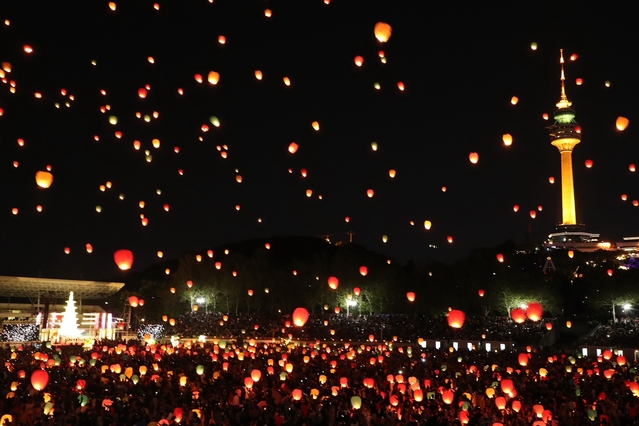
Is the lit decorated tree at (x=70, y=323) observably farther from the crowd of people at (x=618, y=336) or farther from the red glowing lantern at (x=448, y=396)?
the red glowing lantern at (x=448, y=396)

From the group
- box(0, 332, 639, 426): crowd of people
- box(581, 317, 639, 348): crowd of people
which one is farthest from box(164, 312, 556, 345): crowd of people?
box(0, 332, 639, 426): crowd of people

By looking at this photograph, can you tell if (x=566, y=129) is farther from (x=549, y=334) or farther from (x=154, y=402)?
(x=154, y=402)

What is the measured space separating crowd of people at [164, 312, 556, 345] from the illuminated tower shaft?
78.9m

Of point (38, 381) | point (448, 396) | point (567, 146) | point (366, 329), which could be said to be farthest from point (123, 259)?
point (567, 146)

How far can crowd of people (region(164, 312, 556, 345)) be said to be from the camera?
3966 centimetres

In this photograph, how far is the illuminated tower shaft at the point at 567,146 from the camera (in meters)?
120

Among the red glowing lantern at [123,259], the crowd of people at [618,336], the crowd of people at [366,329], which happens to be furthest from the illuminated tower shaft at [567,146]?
the red glowing lantern at [123,259]

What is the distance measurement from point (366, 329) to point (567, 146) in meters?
89.7

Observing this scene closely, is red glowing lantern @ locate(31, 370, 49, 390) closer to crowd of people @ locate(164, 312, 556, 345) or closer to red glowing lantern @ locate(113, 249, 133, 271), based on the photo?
red glowing lantern @ locate(113, 249, 133, 271)

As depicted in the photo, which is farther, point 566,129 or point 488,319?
point 566,129

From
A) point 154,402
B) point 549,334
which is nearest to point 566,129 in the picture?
point 549,334

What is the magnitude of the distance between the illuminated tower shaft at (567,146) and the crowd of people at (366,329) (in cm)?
7893

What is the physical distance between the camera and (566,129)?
→ 120 m

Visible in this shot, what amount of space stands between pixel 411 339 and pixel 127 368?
22930 mm
